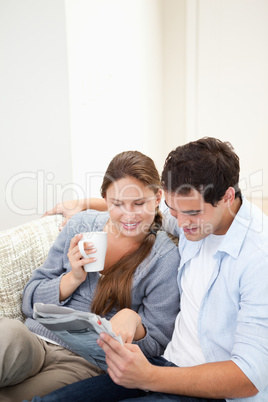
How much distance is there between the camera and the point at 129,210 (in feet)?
4.22

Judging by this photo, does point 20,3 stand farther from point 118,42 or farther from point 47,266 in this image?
point 47,266

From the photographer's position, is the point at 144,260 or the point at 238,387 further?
the point at 144,260

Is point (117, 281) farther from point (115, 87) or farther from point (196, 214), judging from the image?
point (115, 87)

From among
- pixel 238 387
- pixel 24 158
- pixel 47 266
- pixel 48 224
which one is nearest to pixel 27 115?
pixel 24 158

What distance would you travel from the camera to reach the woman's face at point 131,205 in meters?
1.29

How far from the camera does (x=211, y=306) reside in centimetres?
100

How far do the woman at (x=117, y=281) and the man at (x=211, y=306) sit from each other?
12cm

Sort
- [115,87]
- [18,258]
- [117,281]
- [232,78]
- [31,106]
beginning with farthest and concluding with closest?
[232,78]
[115,87]
[31,106]
[18,258]
[117,281]

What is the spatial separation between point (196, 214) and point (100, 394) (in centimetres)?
53

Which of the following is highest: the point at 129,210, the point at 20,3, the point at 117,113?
the point at 20,3

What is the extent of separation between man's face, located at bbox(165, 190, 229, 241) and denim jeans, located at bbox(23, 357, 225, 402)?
38 centimetres

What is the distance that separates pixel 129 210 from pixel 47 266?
0.37 meters

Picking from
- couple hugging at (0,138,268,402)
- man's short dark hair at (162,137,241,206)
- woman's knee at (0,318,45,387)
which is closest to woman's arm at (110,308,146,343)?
couple hugging at (0,138,268,402)

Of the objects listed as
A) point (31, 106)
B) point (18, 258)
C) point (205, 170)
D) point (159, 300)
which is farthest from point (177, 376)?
point (31, 106)
